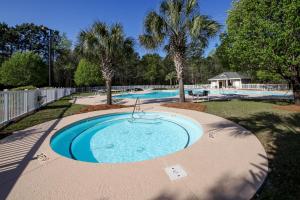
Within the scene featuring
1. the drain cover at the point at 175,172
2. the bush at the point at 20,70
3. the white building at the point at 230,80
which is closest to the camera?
the drain cover at the point at 175,172

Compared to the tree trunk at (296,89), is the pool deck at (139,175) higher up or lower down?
lower down

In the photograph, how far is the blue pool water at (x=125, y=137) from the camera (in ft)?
22.3

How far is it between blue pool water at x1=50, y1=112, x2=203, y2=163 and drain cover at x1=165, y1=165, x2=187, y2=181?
212 centimetres

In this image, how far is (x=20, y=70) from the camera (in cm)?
3111

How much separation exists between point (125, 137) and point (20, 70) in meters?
30.5

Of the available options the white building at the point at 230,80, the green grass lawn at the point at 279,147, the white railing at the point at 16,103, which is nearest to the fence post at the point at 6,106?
the white railing at the point at 16,103

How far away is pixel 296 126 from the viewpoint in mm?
7609

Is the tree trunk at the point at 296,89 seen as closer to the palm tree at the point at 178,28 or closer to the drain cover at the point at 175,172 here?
the palm tree at the point at 178,28

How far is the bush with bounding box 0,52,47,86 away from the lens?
30656 millimetres

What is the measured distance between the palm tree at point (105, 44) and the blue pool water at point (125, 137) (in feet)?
15.9

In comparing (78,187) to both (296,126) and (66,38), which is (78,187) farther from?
(66,38)

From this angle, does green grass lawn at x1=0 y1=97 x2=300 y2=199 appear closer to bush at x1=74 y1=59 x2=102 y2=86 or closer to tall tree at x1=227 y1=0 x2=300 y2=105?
tall tree at x1=227 y1=0 x2=300 y2=105

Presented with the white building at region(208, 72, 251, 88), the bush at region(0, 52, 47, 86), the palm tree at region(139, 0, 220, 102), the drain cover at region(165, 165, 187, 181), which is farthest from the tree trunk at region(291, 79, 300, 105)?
the bush at region(0, 52, 47, 86)

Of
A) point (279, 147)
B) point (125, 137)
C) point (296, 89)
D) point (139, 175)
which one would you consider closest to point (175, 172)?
point (139, 175)
